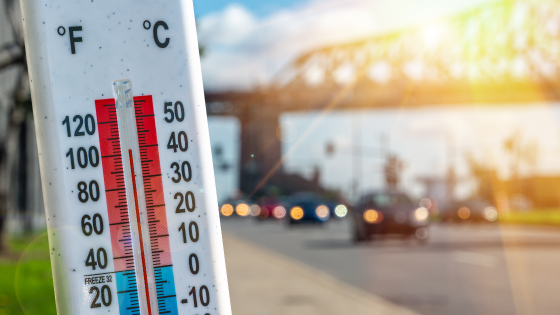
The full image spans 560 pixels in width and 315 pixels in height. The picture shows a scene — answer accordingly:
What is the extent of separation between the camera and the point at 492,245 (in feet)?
58.4

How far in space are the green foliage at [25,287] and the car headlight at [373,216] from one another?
331 inches

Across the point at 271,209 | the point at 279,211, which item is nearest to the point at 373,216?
the point at 279,211

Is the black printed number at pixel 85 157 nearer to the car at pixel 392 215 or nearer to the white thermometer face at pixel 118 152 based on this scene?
the white thermometer face at pixel 118 152

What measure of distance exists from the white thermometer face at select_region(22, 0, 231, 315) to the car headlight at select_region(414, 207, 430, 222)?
15.8 metres

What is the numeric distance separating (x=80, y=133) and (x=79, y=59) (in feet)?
0.71

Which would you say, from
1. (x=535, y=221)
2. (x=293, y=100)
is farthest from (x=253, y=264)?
(x=293, y=100)

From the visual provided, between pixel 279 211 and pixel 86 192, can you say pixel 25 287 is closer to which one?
pixel 86 192

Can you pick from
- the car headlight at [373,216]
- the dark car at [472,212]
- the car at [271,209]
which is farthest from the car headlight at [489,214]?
the car headlight at [373,216]

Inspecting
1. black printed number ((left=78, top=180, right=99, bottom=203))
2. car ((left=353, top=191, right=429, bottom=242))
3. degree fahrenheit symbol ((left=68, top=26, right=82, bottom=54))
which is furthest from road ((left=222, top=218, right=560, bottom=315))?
degree fahrenheit symbol ((left=68, top=26, right=82, bottom=54))

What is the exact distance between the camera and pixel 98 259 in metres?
1.92

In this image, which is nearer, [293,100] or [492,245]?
[492,245]

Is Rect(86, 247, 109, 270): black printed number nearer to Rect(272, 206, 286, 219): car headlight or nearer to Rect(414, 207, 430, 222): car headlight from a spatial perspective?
Rect(414, 207, 430, 222): car headlight

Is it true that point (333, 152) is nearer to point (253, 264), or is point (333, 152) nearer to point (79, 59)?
point (253, 264)

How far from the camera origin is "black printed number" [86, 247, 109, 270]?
75.0 inches
